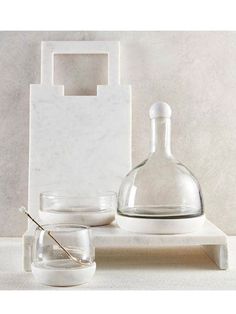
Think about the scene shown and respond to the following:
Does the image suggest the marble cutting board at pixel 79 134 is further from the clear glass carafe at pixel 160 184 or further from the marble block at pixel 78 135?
the clear glass carafe at pixel 160 184

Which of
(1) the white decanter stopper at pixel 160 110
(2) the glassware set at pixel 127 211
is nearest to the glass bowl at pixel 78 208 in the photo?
(2) the glassware set at pixel 127 211

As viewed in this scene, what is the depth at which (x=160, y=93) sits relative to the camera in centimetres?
116

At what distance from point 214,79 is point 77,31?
0.33 metres

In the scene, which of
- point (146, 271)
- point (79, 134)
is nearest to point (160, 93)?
point (79, 134)

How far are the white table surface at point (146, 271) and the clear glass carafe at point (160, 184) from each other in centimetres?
10

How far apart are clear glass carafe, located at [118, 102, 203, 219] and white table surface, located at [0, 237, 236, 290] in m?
0.10

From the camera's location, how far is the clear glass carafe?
923mm

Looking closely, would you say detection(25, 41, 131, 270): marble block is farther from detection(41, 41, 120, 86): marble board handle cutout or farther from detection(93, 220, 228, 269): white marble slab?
detection(93, 220, 228, 269): white marble slab

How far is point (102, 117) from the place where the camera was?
1.13 m

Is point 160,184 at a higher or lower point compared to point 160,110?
lower

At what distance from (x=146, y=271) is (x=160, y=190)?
0.17m

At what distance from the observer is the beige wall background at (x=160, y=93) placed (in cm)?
Answer: 116

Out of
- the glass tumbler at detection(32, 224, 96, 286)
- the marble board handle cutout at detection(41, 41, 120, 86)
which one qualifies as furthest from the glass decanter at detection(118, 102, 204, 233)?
the marble board handle cutout at detection(41, 41, 120, 86)

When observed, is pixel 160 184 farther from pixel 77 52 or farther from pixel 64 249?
pixel 77 52
